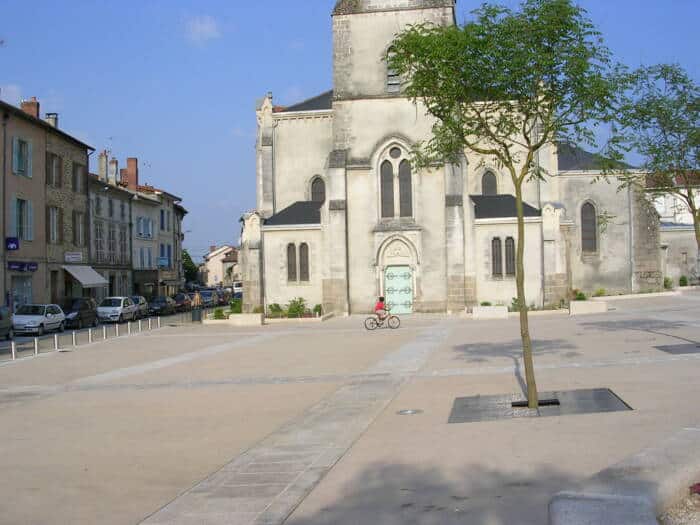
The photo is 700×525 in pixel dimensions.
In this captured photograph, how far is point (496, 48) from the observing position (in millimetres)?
11461

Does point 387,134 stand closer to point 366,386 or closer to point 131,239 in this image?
point 366,386

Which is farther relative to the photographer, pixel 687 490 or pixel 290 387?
pixel 290 387

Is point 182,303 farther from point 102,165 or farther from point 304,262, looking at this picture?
point 304,262

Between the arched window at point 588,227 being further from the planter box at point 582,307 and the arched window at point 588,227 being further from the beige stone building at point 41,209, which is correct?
the beige stone building at point 41,209

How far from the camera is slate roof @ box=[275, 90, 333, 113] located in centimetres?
4378

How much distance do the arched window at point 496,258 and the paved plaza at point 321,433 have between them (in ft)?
52.1

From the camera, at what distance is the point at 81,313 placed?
3912cm

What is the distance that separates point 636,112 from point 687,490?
10999 mm

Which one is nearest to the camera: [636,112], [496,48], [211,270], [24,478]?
[24,478]

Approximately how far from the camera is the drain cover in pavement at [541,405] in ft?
34.8

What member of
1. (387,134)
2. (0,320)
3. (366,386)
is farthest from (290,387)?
(387,134)

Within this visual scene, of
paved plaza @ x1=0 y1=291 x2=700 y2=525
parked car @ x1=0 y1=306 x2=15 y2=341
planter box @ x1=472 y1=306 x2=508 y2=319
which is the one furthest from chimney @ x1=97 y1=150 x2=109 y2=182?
paved plaza @ x1=0 y1=291 x2=700 y2=525

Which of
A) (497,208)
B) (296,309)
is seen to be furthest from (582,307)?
(296,309)

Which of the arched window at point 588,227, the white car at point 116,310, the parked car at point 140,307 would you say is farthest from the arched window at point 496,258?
the parked car at point 140,307
